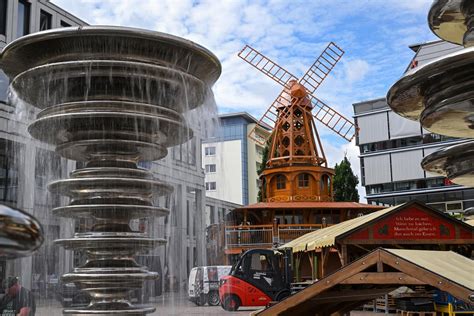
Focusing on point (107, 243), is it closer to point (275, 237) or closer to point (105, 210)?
point (105, 210)

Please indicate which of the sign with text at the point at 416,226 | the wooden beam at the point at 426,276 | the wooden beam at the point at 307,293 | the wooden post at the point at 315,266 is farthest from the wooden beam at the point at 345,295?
the wooden post at the point at 315,266

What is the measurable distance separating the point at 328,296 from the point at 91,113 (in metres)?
4.41

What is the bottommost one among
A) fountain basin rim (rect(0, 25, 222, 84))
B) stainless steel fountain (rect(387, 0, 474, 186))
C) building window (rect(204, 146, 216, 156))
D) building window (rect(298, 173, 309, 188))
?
stainless steel fountain (rect(387, 0, 474, 186))

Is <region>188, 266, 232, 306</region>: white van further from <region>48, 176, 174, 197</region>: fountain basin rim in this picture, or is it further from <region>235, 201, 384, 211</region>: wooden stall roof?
<region>48, 176, 174, 197</region>: fountain basin rim

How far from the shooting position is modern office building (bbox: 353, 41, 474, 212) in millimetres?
53469

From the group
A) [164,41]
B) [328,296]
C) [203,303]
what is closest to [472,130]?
[164,41]

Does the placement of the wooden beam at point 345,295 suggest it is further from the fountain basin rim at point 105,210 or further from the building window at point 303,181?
the building window at point 303,181

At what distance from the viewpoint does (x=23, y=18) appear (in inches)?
1266

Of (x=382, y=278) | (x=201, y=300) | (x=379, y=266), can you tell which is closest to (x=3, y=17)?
(x=201, y=300)

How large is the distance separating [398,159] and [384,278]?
5169 cm

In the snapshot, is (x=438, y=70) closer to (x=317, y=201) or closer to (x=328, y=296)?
(x=328, y=296)

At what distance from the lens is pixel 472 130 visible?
2.45 meters

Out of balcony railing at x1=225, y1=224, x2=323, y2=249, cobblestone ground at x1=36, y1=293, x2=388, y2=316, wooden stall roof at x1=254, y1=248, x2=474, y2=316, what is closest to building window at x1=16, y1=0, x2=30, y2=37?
balcony railing at x1=225, y1=224, x2=323, y2=249

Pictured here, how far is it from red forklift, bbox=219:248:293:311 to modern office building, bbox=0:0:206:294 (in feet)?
5.74
